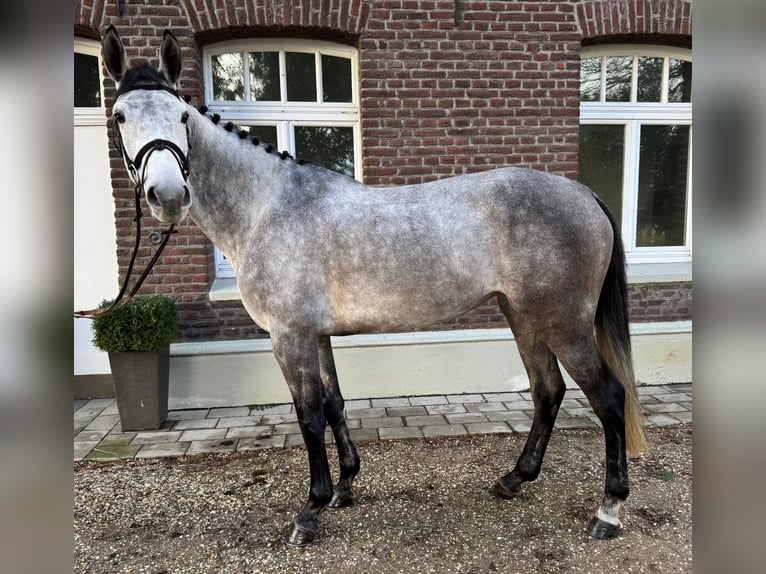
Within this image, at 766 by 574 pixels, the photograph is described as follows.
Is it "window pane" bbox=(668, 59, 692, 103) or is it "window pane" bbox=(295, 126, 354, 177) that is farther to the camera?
"window pane" bbox=(668, 59, 692, 103)

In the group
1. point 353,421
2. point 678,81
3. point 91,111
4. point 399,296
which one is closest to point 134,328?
point 353,421

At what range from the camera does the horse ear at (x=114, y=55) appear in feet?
6.00

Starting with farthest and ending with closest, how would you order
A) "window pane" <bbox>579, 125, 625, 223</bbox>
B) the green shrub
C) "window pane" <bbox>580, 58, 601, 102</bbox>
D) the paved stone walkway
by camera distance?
1. "window pane" <bbox>579, 125, 625, 223</bbox>
2. "window pane" <bbox>580, 58, 601, 102</bbox>
3. the green shrub
4. the paved stone walkway

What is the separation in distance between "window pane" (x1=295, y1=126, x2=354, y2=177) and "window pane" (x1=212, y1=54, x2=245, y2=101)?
0.64 metres

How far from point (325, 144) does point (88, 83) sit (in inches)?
87.5

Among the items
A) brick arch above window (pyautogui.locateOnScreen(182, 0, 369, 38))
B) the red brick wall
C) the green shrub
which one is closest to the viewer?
the green shrub

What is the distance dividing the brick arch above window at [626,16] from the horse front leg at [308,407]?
4.00 metres

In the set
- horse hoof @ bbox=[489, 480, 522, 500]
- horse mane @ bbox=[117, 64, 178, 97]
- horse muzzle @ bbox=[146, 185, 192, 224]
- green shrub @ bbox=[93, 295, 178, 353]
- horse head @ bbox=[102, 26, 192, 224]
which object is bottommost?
horse hoof @ bbox=[489, 480, 522, 500]

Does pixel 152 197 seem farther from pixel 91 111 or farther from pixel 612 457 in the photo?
pixel 91 111

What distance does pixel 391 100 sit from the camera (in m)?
4.13

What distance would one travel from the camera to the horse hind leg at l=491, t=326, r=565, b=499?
2615 millimetres

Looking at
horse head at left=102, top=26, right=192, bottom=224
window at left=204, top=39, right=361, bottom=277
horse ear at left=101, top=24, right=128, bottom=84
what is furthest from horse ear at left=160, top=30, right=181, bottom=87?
window at left=204, top=39, right=361, bottom=277

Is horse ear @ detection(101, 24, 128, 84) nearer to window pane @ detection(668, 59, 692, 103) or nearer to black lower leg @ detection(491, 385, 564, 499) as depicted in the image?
black lower leg @ detection(491, 385, 564, 499)
